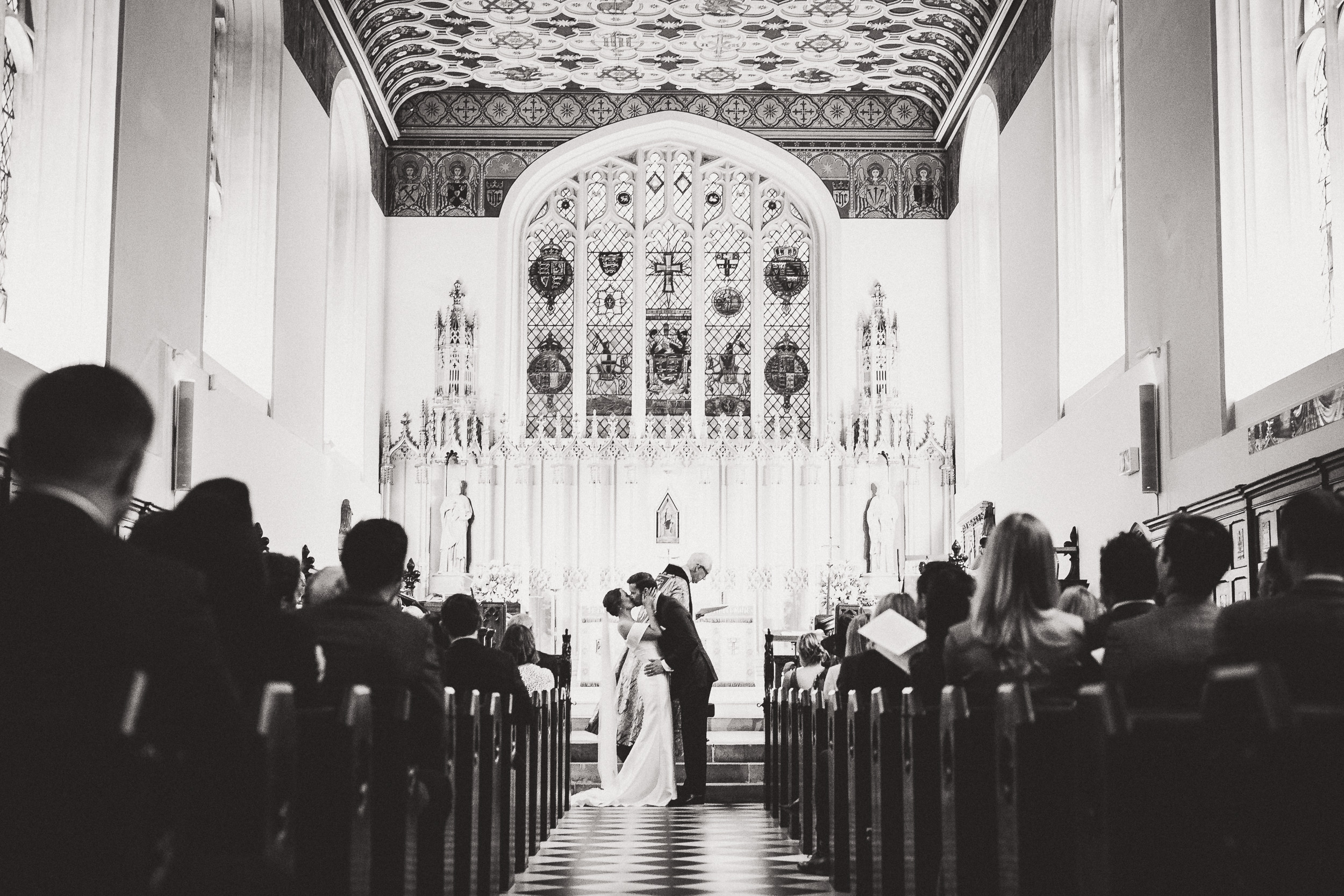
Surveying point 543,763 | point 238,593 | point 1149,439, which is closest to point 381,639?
point 238,593

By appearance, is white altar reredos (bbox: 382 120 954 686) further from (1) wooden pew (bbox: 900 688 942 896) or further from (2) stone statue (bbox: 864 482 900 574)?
(1) wooden pew (bbox: 900 688 942 896)

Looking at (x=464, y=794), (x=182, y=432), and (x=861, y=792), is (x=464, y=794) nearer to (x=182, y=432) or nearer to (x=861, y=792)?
(x=861, y=792)

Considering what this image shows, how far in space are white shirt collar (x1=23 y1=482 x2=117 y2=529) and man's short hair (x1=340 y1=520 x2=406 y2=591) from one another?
2228 mm

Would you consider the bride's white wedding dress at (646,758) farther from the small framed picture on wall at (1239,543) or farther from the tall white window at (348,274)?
the tall white window at (348,274)

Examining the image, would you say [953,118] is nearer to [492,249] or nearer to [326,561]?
[492,249]

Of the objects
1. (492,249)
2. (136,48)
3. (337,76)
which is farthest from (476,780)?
(492,249)

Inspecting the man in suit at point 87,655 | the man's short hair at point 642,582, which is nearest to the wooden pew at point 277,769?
the man in suit at point 87,655

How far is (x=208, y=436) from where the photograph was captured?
40.8ft

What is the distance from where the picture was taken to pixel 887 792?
5.80 metres

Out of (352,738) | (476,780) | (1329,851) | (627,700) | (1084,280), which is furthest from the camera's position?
(1084,280)

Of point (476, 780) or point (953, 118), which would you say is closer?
point (476, 780)

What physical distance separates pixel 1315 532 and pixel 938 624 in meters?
2.04

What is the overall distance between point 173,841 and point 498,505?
16442 mm

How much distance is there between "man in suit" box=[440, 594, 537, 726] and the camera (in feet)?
24.6
